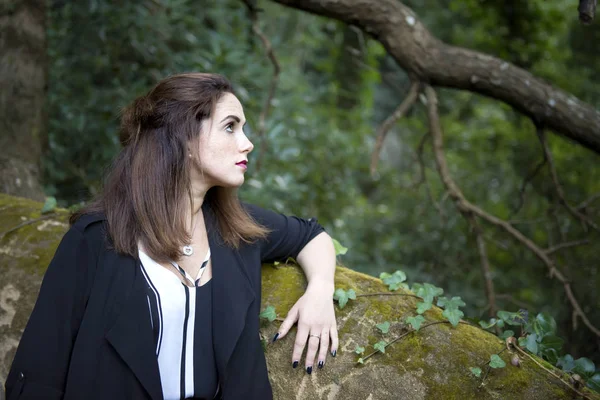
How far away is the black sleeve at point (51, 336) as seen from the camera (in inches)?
68.4

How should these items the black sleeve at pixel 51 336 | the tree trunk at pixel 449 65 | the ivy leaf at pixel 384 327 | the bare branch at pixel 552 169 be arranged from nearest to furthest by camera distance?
the black sleeve at pixel 51 336
the ivy leaf at pixel 384 327
the tree trunk at pixel 449 65
the bare branch at pixel 552 169

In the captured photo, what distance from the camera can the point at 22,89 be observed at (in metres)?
3.67

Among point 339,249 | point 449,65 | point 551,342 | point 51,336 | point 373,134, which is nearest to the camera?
point 51,336

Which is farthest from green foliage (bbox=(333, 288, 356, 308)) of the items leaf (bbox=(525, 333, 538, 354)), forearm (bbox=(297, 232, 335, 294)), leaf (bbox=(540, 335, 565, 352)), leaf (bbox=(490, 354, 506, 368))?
leaf (bbox=(540, 335, 565, 352))

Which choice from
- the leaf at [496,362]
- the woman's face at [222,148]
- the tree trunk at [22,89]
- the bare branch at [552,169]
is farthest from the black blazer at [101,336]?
the bare branch at [552,169]

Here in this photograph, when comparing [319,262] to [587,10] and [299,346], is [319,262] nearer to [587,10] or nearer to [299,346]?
[299,346]

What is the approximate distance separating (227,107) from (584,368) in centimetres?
161

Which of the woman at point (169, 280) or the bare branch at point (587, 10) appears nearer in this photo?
the woman at point (169, 280)

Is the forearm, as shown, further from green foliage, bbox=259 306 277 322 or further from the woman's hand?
green foliage, bbox=259 306 277 322

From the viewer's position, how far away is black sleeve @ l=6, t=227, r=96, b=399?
174cm

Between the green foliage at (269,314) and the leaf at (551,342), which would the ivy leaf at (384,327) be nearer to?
the green foliage at (269,314)

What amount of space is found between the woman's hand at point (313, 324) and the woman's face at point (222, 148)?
1.66ft

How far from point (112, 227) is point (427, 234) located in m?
4.39

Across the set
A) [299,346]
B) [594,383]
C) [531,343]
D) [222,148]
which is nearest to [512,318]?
[531,343]
